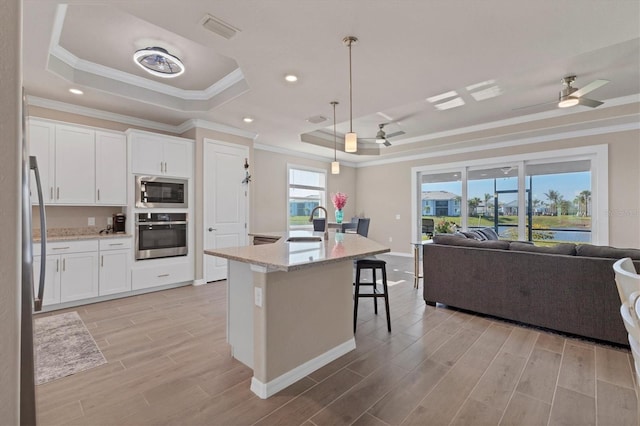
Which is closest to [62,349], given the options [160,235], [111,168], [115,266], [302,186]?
[115,266]

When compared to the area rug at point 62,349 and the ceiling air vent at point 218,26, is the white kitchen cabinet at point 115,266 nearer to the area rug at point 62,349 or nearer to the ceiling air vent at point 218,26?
the area rug at point 62,349

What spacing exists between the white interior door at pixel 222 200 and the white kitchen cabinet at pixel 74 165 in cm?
147

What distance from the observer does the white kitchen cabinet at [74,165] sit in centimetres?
366

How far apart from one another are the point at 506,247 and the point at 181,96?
4.59 m

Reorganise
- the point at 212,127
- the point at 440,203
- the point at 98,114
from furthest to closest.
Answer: the point at 440,203 → the point at 212,127 → the point at 98,114

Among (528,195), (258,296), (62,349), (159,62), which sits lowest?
(62,349)

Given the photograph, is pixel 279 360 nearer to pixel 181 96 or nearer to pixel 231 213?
pixel 231 213

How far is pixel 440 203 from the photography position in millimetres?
7176

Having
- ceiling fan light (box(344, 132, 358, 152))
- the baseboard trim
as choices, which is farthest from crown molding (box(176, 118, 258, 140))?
the baseboard trim

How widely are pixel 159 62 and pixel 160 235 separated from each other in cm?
236

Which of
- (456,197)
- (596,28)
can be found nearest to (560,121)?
(456,197)

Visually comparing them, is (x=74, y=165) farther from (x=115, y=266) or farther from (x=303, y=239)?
(x=303, y=239)

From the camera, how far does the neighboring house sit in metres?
6.94

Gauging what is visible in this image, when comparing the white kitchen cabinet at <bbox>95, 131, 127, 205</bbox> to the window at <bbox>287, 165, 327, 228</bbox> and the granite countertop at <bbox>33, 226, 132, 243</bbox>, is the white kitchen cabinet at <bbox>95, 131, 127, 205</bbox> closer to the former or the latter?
the granite countertop at <bbox>33, 226, 132, 243</bbox>
